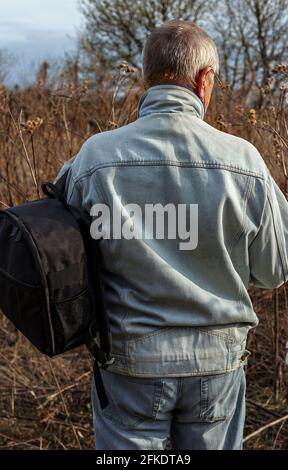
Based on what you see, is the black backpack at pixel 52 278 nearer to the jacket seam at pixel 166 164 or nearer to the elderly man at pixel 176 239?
the elderly man at pixel 176 239

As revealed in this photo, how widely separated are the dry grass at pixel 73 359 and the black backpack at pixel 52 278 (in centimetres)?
117

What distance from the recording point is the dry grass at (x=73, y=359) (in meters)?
3.22

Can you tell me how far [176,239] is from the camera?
1690 mm

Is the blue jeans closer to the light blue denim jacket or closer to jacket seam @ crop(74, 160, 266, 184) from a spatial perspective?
the light blue denim jacket

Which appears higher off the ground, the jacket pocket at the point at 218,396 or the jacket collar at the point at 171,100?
the jacket collar at the point at 171,100

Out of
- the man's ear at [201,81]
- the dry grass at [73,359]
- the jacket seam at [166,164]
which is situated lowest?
the dry grass at [73,359]

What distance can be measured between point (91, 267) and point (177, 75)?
0.56m

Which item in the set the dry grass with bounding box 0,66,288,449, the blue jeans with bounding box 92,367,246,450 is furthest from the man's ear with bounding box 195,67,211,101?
the dry grass with bounding box 0,66,288,449

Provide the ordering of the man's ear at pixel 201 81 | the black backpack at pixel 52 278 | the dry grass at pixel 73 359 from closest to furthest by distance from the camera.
Answer: 1. the black backpack at pixel 52 278
2. the man's ear at pixel 201 81
3. the dry grass at pixel 73 359

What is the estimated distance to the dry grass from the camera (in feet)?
10.6

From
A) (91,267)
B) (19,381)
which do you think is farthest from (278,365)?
(91,267)

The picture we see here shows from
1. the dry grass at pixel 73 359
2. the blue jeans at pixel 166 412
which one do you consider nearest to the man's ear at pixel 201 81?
the blue jeans at pixel 166 412

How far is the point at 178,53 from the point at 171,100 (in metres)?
0.12

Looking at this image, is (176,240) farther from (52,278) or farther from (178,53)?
(178,53)
